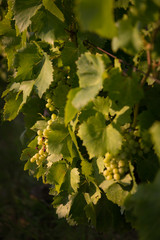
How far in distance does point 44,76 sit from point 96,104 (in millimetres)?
367

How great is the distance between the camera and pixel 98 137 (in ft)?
3.93

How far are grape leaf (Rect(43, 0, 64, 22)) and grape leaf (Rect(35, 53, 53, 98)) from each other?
219 mm

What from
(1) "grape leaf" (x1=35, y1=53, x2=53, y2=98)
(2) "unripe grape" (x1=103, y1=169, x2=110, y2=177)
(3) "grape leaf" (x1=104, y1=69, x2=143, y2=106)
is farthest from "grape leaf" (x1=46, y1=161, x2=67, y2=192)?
(3) "grape leaf" (x1=104, y1=69, x2=143, y2=106)

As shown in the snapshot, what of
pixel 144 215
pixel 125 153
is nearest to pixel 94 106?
pixel 125 153

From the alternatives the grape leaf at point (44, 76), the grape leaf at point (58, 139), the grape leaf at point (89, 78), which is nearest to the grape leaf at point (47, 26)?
the grape leaf at point (44, 76)

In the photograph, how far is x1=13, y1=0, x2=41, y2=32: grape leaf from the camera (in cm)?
148

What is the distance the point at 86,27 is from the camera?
79 cm

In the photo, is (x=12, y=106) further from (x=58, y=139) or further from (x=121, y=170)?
(x=121, y=170)

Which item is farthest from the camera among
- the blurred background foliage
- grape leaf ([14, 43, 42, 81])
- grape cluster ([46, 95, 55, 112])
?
the blurred background foliage

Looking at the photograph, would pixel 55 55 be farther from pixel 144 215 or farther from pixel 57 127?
pixel 144 215

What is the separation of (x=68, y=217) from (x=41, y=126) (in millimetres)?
640

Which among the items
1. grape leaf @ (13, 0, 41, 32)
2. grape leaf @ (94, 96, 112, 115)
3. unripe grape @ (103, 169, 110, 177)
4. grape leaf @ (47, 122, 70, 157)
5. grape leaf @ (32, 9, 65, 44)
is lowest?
unripe grape @ (103, 169, 110, 177)

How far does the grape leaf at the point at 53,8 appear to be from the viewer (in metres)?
1.45

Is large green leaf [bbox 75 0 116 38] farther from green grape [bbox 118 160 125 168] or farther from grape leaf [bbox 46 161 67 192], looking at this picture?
grape leaf [bbox 46 161 67 192]
